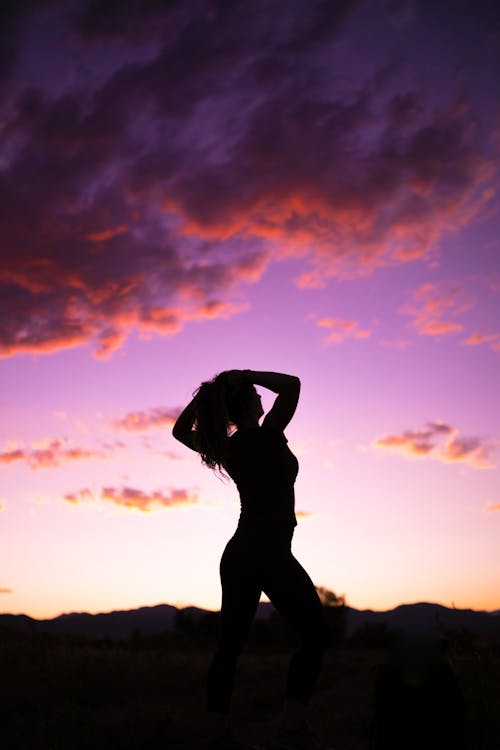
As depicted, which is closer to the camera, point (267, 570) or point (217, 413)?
point (267, 570)

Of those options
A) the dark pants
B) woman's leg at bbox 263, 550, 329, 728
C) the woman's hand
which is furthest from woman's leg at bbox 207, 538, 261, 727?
the woman's hand

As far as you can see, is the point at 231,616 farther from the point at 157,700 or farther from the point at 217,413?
the point at 157,700

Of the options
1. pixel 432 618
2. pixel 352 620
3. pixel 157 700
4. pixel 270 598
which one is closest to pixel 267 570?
pixel 270 598

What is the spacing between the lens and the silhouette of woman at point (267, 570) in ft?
11.6

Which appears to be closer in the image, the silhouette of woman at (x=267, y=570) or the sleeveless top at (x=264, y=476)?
the silhouette of woman at (x=267, y=570)

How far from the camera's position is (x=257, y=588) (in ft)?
12.0

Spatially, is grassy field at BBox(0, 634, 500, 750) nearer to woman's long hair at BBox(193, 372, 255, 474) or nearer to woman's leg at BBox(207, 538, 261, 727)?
woman's leg at BBox(207, 538, 261, 727)

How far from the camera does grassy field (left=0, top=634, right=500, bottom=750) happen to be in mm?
5375

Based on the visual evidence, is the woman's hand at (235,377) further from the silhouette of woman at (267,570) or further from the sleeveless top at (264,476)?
the sleeveless top at (264,476)

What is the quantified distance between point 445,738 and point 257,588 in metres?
1.43

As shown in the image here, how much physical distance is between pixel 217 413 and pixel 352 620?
2595 centimetres

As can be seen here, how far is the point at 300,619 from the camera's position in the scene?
3543 mm

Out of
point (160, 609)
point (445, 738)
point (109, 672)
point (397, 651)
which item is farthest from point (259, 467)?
point (160, 609)

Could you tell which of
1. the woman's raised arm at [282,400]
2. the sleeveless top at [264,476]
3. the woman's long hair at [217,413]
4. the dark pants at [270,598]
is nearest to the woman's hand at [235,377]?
the woman's long hair at [217,413]
